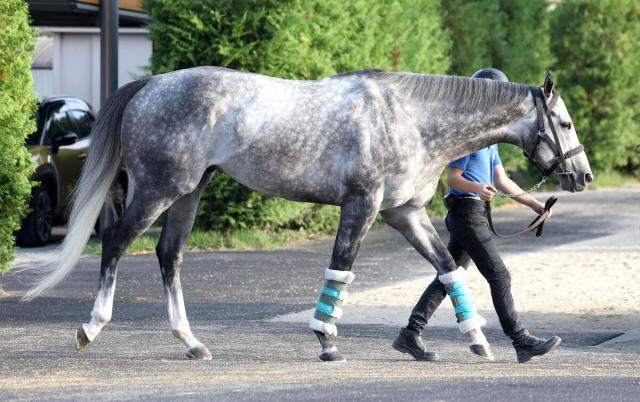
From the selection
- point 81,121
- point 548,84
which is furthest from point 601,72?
point 548,84

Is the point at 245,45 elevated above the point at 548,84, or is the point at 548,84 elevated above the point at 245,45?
the point at 548,84

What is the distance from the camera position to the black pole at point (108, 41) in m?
16.5

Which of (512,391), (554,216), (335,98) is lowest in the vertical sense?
(554,216)

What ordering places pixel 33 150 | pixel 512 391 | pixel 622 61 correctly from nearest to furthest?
pixel 512 391 → pixel 33 150 → pixel 622 61

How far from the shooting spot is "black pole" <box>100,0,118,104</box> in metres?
16.5

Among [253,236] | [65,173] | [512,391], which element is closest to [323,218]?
[253,236]

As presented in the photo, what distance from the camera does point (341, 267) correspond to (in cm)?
861

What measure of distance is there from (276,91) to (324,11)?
8.91 metres

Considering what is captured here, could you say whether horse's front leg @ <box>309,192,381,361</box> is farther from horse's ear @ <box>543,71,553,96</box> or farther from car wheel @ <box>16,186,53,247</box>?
car wheel @ <box>16,186,53,247</box>

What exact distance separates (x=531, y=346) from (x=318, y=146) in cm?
179

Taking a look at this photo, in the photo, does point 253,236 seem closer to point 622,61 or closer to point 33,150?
point 33,150

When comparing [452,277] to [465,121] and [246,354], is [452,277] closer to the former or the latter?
[465,121]

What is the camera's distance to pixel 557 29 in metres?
29.6

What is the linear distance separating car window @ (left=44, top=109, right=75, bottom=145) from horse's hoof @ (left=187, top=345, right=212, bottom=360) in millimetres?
8741
